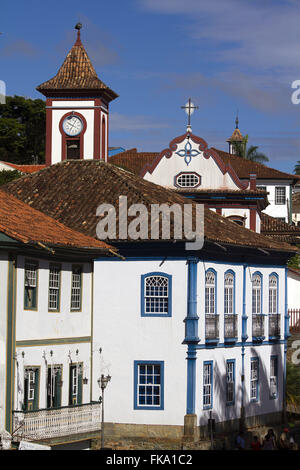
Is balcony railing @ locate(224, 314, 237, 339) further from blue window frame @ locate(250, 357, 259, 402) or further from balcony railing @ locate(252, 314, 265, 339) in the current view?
blue window frame @ locate(250, 357, 259, 402)

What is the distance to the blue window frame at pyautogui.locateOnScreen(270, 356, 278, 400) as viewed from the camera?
48.7 m

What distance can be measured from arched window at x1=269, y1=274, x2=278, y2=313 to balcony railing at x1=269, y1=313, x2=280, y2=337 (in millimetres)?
331

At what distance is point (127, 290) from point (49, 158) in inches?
402

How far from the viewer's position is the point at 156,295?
41.7 meters

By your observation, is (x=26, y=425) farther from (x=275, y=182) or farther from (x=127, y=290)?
(x=275, y=182)

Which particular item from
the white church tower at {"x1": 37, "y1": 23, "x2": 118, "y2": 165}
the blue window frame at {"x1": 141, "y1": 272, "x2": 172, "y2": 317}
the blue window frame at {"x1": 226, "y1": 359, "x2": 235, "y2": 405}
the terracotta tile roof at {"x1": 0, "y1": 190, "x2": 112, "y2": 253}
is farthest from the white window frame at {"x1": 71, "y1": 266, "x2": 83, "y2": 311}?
the white church tower at {"x1": 37, "y1": 23, "x2": 118, "y2": 165}

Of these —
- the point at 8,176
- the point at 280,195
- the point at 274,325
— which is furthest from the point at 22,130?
the point at 274,325

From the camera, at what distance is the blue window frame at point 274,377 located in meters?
48.7

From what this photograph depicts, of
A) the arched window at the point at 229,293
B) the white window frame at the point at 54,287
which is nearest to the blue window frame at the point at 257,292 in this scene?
the arched window at the point at 229,293

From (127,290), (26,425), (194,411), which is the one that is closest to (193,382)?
(194,411)

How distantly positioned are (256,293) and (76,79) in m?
12.0

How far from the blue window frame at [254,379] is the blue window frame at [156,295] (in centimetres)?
676

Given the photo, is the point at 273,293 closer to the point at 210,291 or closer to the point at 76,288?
the point at 210,291

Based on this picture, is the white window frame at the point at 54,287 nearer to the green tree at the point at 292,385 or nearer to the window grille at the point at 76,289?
the window grille at the point at 76,289
